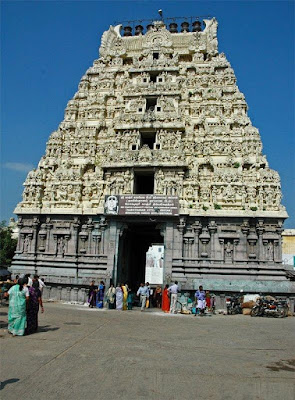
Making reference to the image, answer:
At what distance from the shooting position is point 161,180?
2550 cm

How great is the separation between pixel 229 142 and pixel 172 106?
4.98 m

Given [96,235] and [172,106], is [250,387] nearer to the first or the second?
[96,235]

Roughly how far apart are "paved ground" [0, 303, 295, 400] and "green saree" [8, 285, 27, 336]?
339 mm

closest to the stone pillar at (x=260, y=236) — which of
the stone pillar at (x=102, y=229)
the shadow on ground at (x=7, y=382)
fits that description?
the stone pillar at (x=102, y=229)

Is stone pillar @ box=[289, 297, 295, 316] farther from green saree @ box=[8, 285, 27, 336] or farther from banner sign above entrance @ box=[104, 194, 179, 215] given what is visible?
green saree @ box=[8, 285, 27, 336]

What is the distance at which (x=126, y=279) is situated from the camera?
91.5 ft

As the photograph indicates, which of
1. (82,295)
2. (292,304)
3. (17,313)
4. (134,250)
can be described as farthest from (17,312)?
(134,250)

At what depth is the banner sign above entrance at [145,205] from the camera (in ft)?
78.3

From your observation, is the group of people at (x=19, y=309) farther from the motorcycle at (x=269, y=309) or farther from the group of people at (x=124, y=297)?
the motorcycle at (x=269, y=309)

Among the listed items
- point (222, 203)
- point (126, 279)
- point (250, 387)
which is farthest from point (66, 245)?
point (250, 387)

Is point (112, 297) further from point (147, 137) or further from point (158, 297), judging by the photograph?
point (147, 137)

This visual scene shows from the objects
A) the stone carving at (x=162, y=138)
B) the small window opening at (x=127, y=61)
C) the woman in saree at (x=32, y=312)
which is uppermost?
the small window opening at (x=127, y=61)

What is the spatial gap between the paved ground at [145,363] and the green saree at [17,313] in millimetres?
339

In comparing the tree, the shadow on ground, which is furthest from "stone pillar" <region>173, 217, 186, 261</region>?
the tree
